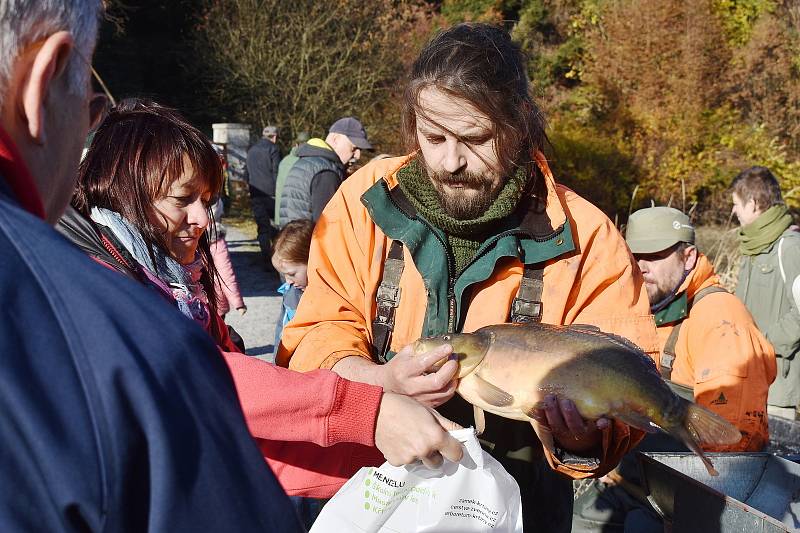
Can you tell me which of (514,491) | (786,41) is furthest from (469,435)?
(786,41)

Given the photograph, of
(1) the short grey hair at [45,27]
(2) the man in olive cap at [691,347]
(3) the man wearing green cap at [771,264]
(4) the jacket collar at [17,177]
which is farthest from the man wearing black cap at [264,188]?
(4) the jacket collar at [17,177]

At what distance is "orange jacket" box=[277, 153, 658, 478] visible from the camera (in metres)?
2.42

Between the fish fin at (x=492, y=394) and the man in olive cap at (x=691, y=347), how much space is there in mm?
1331

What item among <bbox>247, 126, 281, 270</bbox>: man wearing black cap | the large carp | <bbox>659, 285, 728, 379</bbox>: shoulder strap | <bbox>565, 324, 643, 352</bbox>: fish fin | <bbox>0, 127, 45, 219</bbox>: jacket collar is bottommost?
<bbox>247, 126, 281, 270</bbox>: man wearing black cap

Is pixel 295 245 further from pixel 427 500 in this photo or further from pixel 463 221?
pixel 427 500

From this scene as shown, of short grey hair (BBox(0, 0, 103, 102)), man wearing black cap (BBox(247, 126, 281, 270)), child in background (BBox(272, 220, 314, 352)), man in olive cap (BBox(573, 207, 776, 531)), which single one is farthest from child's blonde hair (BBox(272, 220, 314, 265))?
man wearing black cap (BBox(247, 126, 281, 270))

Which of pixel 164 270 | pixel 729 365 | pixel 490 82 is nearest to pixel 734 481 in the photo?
pixel 729 365

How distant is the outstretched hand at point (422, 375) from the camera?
213 centimetres

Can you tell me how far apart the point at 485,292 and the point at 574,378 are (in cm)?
44

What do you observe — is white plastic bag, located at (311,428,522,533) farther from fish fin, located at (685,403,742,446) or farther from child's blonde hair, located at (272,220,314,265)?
child's blonde hair, located at (272,220,314,265)

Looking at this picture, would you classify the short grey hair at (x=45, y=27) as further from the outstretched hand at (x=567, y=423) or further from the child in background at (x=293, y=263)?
the child in background at (x=293, y=263)

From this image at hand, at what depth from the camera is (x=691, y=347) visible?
354 centimetres

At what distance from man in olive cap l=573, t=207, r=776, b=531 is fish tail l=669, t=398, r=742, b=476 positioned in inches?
44.9

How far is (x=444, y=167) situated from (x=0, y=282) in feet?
6.08
